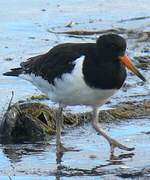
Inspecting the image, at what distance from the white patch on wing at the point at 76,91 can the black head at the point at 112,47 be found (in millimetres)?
227

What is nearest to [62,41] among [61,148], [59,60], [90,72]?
[59,60]

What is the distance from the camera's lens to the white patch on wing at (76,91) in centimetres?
616

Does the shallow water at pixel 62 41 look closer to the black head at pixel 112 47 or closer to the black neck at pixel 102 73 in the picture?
the black neck at pixel 102 73

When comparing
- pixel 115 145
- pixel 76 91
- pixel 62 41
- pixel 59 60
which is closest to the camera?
pixel 76 91

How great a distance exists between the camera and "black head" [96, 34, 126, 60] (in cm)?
614

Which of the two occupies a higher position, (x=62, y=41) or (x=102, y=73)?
(x=62, y=41)

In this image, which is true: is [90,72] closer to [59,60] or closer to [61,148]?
[59,60]

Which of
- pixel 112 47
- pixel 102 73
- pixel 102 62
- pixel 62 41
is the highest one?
pixel 62 41

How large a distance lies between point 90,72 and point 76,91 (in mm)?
258

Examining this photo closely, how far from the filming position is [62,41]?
10922 millimetres


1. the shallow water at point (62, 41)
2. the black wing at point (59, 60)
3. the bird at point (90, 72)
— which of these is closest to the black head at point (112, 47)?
the bird at point (90, 72)

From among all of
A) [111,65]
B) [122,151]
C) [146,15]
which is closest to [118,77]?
[111,65]

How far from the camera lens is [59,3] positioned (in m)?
13.3

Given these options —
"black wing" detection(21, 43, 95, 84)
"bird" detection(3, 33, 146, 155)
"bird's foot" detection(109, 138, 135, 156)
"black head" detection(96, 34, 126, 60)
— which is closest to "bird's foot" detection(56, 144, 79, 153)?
"bird" detection(3, 33, 146, 155)
